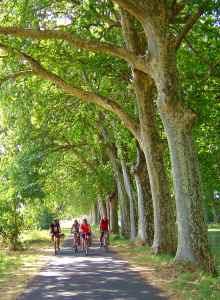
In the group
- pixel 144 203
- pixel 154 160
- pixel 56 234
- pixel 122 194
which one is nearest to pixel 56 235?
pixel 56 234

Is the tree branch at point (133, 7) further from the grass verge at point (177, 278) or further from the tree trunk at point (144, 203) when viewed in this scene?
the tree trunk at point (144, 203)

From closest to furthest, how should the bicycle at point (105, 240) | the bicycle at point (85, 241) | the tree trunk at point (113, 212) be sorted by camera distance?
the bicycle at point (85, 241) → the bicycle at point (105, 240) → the tree trunk at point (113, 212)

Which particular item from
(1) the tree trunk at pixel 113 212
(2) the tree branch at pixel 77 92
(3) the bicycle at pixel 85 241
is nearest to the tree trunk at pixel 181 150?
(2) the tree branch at pixel 77 92

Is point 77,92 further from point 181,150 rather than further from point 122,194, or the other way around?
point 122,194

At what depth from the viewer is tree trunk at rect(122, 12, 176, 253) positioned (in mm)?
18859

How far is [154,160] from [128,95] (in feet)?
23.2

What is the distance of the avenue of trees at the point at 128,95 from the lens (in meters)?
14.9

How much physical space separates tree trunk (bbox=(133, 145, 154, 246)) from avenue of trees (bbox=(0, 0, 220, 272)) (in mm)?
46

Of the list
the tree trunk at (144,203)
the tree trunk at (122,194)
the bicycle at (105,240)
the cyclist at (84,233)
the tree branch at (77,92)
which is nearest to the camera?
the tree branch at (77,92)

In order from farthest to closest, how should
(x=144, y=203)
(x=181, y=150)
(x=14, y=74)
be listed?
(x=144, y=203)
(x=14, y=74)
(x=181, y=150)

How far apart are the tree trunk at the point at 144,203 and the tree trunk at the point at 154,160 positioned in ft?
14.4

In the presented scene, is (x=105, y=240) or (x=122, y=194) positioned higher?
(x=122, y=194)

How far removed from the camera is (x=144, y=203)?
78.0 feet

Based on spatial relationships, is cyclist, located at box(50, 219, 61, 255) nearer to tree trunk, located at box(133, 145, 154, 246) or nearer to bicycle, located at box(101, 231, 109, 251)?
bicycle, located at box(101, 231, 109, 251)
